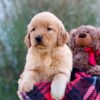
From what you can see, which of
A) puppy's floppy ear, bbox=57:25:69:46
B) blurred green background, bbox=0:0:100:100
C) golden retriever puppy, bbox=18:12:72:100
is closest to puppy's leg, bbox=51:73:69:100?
golden retriever puppy, bbox=18:12:72:100

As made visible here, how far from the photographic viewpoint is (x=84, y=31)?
262 centimetres

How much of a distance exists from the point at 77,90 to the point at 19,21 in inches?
76.2

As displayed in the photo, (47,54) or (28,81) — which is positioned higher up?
(47,54)

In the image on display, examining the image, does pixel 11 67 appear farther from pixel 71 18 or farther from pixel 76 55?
pixel 76 55

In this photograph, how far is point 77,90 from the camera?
7.79 feet

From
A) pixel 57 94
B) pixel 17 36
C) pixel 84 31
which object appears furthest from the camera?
pixel 17 36

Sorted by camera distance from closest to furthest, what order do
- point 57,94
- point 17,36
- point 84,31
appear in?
1. point 57,94
2. point 84,31
3. point 17,36

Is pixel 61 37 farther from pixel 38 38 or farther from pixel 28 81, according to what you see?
pixel 28 81

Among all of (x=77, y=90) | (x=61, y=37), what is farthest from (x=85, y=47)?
(x=77, y=90)

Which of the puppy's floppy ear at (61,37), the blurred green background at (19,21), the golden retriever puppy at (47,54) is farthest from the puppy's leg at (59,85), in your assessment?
the blurred green background at (19,21)

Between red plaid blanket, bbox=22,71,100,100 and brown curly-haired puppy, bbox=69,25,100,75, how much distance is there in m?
0.18

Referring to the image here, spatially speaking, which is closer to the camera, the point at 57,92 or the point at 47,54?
the point at 57,92

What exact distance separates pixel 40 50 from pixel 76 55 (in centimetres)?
25

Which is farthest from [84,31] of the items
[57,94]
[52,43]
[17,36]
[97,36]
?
[17,36]
